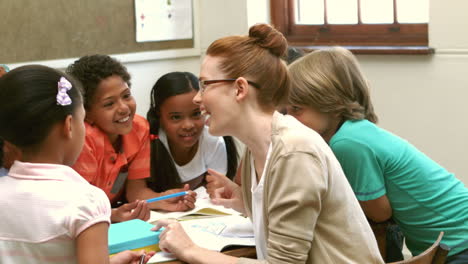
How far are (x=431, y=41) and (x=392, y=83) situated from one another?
0.33 m

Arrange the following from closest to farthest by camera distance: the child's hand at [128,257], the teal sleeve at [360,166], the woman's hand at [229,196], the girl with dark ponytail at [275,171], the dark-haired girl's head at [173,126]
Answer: the girl with dark ponytail at [275,171] < the child's hand at [128,257] < the teal sleeve at [360,166] < the woman's hand at [229,196] < the dark-haired girl's head at [173,126]

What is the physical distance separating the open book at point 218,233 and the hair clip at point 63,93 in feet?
1.69

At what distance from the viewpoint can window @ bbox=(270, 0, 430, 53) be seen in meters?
3.81

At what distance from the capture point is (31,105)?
1.52 meters

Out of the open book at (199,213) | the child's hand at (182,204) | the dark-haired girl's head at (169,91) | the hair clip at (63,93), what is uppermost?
the hair clip at (63,93)

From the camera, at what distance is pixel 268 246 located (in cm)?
167

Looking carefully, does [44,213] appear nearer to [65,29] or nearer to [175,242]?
[175,242]

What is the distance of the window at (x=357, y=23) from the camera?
381 cm

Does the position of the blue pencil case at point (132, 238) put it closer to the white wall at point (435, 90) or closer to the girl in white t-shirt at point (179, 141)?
the girl in white t-shirt at point (179, 141)

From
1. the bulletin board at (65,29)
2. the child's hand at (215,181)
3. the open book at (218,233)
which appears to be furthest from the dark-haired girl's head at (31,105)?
the bulletin board at (65,29)

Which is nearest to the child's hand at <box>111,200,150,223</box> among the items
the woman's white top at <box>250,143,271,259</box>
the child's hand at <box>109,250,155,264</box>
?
the child's hand at <box>109,250,155,264</box>

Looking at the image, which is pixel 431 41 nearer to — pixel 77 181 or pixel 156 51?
pixel 156 51

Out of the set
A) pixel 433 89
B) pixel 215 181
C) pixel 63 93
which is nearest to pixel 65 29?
pixel 215 181

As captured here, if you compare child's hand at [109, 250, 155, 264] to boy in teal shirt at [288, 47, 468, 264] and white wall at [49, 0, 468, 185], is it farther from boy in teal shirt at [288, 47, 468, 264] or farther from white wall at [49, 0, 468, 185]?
white wall at [49, 0, 468, 185]
